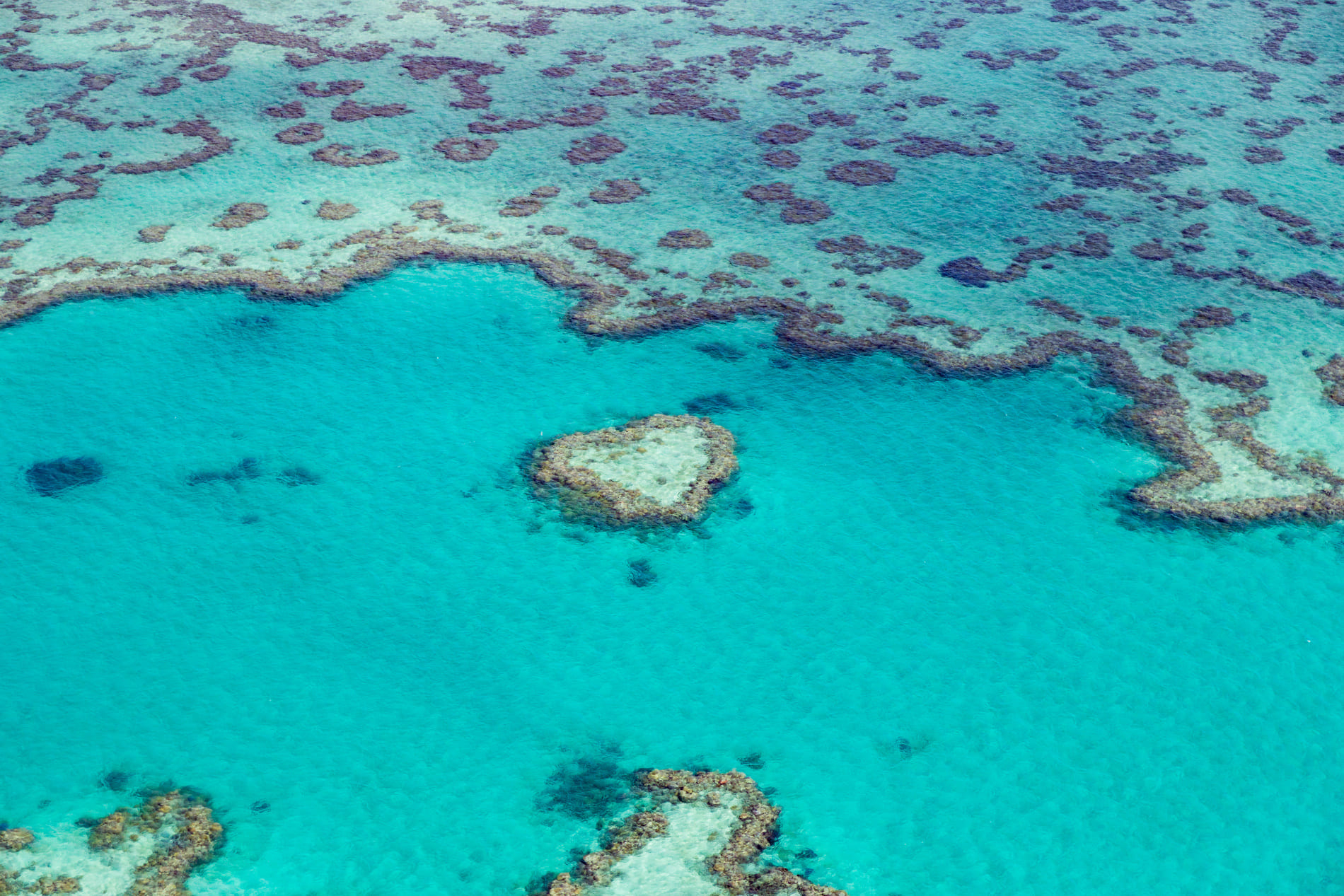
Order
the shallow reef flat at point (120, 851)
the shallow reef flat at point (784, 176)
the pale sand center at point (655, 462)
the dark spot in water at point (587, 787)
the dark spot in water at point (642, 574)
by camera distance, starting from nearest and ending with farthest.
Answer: the shallow reef flat at point (120, 851), the dark spot in water at point (587, 787), the dark spot in water at point (642, 574), the pale sand center at point (655, 462), the shallow reef flat at point (784, 176)

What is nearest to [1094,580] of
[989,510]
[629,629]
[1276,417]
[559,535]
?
[989,510]

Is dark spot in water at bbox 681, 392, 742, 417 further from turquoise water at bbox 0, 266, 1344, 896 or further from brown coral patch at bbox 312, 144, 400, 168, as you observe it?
brown coral patch at bbox 312, 144, 400, 168

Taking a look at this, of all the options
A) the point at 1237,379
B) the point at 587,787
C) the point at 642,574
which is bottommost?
the point at 587,787

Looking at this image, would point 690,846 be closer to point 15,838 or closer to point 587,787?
point 587,787

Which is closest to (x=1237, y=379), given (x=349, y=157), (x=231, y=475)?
(x=231, y=475)

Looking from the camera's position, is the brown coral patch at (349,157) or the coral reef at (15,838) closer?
the coral reef at (15,838)

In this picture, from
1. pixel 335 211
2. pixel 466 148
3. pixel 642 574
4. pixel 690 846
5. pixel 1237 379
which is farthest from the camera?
pixel 466 148

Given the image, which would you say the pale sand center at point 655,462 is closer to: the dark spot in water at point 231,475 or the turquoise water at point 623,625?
the turquoise water at point 623,625

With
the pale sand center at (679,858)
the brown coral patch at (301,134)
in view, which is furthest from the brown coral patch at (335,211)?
the pale sand center at (679,858)
